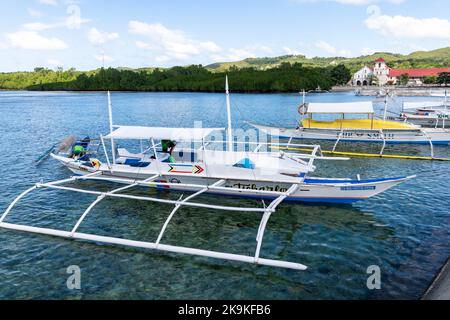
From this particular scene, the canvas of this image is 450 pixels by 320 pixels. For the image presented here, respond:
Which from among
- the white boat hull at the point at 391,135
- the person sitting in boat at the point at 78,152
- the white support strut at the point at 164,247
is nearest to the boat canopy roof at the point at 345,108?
the white boat hull at the point at 391,135

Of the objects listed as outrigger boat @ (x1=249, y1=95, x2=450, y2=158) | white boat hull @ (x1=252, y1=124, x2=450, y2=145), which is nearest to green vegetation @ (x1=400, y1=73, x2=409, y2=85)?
outrigger boat @ (x1=249, y1=95, x2=450, y2=158)

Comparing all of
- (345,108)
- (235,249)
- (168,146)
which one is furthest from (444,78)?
(235,249)

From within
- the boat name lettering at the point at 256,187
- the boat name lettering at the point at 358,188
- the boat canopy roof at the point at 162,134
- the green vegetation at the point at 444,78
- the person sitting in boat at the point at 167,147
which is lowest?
the boat name lettering at the point at 256,187

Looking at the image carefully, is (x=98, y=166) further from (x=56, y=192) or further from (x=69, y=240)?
(x=69, y=240)

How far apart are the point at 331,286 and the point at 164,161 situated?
524 inches

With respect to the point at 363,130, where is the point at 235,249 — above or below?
below

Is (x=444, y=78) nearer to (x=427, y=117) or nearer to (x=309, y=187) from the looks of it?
(x=427, y=117)

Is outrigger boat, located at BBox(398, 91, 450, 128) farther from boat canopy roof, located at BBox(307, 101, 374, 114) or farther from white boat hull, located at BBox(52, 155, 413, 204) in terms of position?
white boat hull, located at BBox(52, 155, 413, 204)

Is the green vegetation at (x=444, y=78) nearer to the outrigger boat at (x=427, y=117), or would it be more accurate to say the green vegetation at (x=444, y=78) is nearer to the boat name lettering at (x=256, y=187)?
the outrigger boat at (x=427, y=117)

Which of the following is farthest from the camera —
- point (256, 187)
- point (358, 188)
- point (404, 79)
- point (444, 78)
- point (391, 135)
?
point (404, 79)

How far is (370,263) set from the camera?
1409 centimetres

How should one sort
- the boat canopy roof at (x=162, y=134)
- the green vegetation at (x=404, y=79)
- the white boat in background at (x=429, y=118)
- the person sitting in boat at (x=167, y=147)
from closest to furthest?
the boat canopy roof at (x=162, y=134) → the person sitting in boat at (x=167, y=147) → the white boat in background at (x=429, y=118) → the green vegetation at (x=404, y=79)

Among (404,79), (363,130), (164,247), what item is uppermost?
(404,79)

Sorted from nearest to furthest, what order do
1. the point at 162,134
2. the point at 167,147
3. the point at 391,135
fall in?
1. the point at 162,134
2. the point at 167,147
3. the point at 391,135
